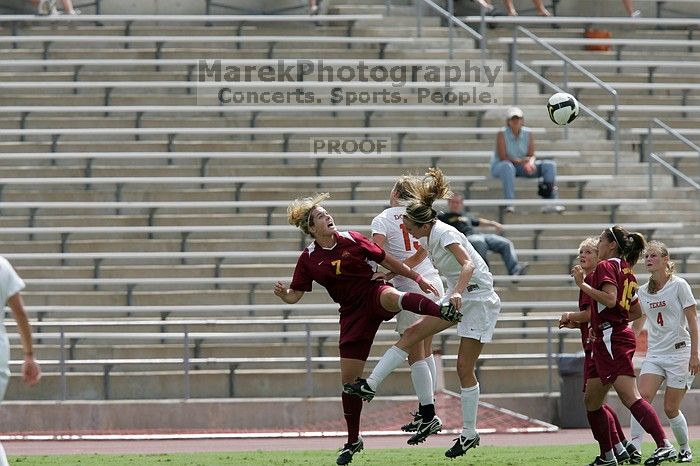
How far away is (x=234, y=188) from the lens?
19281 mm

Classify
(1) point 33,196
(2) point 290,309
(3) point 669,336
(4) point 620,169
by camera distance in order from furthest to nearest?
(4) point 620,169, (1) point 33,196, (2) point 290,309, (3) point 669,336

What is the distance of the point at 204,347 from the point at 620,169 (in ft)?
23.6

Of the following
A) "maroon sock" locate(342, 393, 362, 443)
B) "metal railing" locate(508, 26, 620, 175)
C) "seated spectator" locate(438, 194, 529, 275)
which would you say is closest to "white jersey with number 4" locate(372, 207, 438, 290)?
"maroon sock" locate(342, 393, 362, 443)

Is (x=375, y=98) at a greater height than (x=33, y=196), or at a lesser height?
greater

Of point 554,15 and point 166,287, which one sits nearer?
point 166,287

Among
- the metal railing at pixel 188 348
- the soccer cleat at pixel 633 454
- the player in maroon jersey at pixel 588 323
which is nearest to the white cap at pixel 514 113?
the metal railing at pixel 188 348

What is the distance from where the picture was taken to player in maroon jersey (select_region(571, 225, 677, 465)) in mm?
10516

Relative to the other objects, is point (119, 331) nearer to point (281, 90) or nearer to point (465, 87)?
point (281, 90)

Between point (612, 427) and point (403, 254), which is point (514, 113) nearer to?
point (403, 254)

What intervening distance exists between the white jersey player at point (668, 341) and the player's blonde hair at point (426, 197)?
1818mm

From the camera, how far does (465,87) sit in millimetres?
21234

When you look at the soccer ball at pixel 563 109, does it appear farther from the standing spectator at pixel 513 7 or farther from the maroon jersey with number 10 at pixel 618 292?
the standing spectator at pixel 513 7

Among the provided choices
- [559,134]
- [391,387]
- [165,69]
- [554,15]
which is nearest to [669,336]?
[391,387]

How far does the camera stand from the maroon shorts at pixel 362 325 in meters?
11.0
